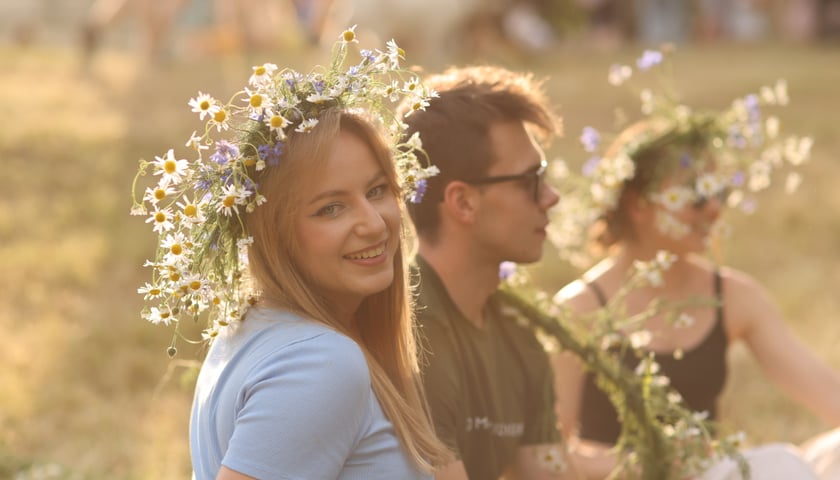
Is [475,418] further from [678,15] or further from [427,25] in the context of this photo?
[678,15]

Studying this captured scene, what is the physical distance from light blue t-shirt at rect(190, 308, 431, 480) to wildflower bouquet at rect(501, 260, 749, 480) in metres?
1.20

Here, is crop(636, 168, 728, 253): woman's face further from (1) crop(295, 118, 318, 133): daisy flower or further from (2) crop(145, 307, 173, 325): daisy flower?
(2) crop(145, 307, 173, 325): daisy flower

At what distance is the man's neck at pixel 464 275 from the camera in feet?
11.3

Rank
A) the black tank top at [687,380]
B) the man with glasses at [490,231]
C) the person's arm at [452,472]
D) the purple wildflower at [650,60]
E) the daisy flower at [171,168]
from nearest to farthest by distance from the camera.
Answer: the daisy flower at [171,168] → the person's arm at [452,472] → the man with glasses at [490,231] → the purple wildflower at [650,60] → the black tank top at [687,380]

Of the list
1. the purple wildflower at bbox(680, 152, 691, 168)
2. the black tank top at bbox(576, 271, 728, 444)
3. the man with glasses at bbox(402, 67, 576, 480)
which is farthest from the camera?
the black tank top at bbox(576, 271, 728, 444)

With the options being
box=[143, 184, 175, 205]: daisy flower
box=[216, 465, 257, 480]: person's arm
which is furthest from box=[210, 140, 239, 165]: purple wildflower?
box=[216, 465, 257, 480]: person's arm

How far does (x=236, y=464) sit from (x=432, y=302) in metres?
1.16

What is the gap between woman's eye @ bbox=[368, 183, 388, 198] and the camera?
2607 mm

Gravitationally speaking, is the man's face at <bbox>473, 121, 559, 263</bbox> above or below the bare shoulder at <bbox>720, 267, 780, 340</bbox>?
above

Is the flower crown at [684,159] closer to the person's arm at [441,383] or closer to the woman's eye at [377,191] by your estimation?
the person's arm at [441,383]

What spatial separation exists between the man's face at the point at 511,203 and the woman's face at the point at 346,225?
91 cm

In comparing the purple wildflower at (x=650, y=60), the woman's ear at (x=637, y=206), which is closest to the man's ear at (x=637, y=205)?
the woman's ear at (x=637, y=206)

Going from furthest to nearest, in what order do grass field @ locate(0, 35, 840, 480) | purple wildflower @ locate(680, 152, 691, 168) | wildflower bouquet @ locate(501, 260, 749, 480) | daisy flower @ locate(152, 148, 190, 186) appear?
1. grass field @ locate(0, 35, 840, 480)
2. purple wildflower @ locate(680, 152, 691, 168)
3. wildflower bouquet @ locate(501, 260, 749, 480)
4. daisy flower @ locate(152, 148, 190, 186)

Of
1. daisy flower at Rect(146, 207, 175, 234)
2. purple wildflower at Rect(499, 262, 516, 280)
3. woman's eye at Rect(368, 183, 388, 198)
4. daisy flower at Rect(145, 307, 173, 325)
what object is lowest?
daisy flower at Rect(145, 307, 173, 325)
